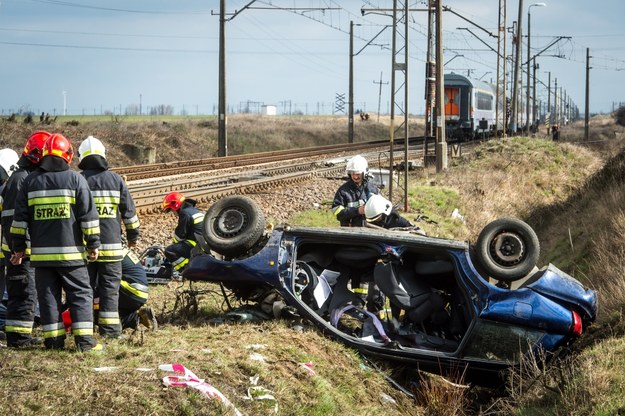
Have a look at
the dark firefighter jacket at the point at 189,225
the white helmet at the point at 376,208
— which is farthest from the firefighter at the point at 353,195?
the dark firefighter jacket at the point at 189,225

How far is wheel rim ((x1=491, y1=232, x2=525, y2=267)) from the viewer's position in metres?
8.30

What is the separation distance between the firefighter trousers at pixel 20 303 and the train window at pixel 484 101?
45162mm

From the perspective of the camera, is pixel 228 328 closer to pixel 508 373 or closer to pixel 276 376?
pixel 276 376

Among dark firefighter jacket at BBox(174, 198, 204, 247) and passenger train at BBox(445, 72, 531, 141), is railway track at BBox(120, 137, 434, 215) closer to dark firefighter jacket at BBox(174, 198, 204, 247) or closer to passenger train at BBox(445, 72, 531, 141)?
dark firefighter jacket at BBox(174, 198, 204, 247)

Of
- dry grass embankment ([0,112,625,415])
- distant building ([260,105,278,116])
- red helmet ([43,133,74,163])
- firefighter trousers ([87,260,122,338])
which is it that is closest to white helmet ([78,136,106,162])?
red helmet ([43,133,74,163])

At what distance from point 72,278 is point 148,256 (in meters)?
4.88

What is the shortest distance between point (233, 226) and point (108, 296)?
5.48 ft

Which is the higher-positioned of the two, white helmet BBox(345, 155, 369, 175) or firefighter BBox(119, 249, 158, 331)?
white helmet BBox(345, 155, 369, 175)

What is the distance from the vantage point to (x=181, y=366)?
6.54m

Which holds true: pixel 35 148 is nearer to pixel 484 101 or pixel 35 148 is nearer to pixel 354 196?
pixel 354 196

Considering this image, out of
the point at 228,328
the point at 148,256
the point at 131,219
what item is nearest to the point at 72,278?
the point at 131,219

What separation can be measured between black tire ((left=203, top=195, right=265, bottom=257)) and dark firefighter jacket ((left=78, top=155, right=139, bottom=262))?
95 cm

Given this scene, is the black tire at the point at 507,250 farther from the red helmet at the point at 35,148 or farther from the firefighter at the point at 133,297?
the red helmet at the point at 35,148

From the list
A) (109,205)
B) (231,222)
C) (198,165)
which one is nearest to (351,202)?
(231,222)
